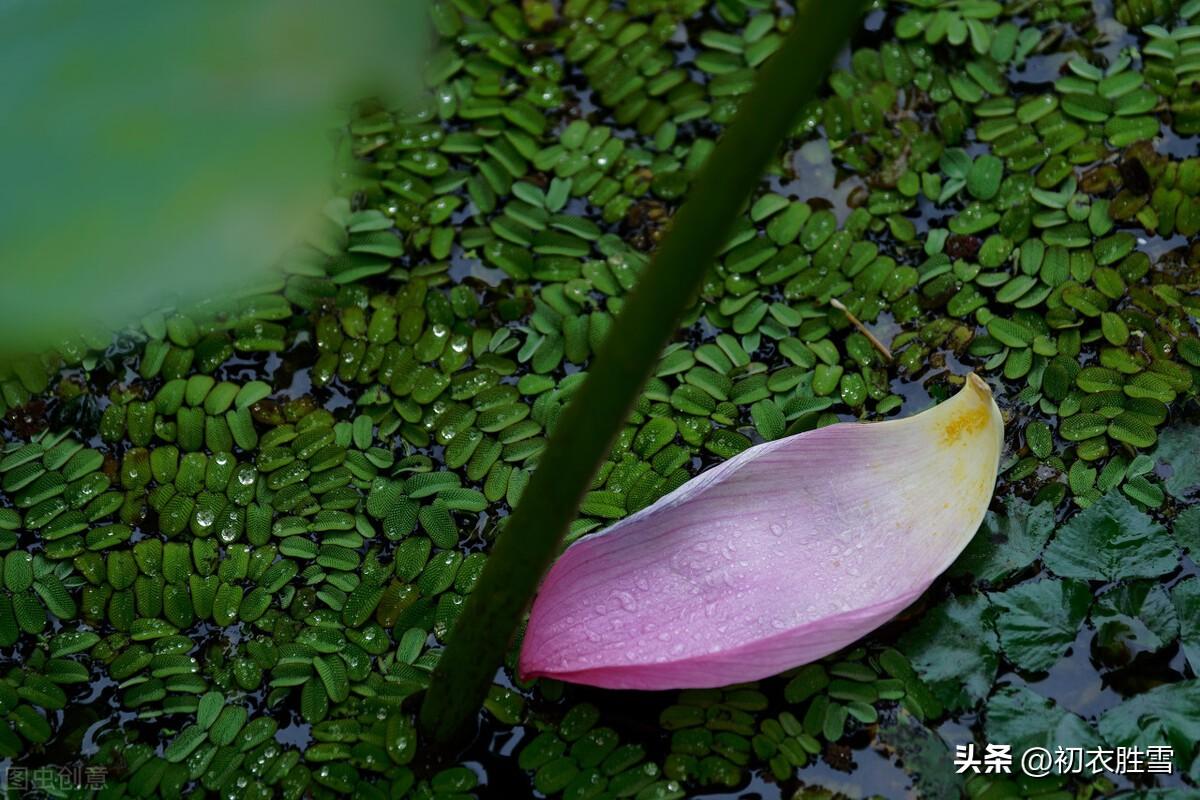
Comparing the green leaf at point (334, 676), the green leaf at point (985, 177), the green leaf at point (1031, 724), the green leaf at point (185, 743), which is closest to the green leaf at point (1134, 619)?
the green leaf at point (1031, 724)

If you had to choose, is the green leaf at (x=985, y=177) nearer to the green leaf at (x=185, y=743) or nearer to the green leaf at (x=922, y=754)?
the green leaf at (x=922, y=754)

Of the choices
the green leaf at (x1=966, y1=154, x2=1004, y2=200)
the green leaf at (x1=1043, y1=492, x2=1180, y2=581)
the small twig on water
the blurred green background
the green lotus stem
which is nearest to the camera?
the blurred green background

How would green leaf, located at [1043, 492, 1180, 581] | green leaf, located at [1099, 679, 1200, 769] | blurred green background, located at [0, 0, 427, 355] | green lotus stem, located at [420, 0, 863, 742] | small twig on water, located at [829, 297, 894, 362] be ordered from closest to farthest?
1. blurred green background, located at [0, 0, 427, 355]
2. green lotus stem, located at [420, 0, 863, 742]
3. green leaf, located at [1099, 679, 1200, 769]
4. green leaf, located at [1043, 492, 1180, 581]
5. small twig on water, located at [829, 297, 894, 362]

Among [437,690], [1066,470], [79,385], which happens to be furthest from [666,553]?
[79,385]

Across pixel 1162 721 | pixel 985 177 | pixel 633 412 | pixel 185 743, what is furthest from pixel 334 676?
pixel 985 177

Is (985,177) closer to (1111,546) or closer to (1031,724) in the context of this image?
(1111,546)

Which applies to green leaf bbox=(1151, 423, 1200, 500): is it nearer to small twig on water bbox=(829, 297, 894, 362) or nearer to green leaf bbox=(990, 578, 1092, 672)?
green leaf bbox=(990, 578, 1092, 672)

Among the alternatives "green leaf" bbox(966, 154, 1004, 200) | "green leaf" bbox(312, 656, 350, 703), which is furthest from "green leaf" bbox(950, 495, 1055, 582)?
"green leaf" bbox(312, 656, 350, 703)
